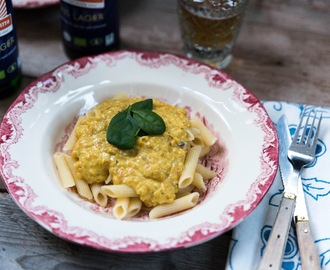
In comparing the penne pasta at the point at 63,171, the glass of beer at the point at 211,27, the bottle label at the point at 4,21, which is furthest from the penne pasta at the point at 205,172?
the bottle label at the point at 4,21

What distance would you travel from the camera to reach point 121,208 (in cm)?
139

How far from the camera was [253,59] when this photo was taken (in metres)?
2.05

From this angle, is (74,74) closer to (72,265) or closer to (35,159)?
(35,159)

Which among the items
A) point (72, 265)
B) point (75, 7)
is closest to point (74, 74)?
point (75, 7)

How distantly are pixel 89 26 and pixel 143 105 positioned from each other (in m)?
0.46

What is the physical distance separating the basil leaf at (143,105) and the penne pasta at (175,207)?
0.28 m

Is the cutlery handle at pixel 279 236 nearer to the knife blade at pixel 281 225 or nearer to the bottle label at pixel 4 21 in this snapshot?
the knife blade at pixel 281 225

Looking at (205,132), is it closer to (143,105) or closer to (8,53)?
(143,105)

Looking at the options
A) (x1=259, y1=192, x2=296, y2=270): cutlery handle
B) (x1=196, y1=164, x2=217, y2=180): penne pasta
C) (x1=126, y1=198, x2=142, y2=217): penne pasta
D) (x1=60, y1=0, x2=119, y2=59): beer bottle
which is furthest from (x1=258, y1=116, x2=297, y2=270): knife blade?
(x1=60, y1=0, x2=119, y2=59): beer bottle

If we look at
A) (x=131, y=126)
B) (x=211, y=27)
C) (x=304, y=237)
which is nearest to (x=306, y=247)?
(x=304, y=237)

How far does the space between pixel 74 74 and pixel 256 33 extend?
2.71 feet

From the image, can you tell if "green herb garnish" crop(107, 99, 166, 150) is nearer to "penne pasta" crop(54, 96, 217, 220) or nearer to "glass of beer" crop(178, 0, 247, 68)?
"penne pasta" crop(54, 96, 217, 220)

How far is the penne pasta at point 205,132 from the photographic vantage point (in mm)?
1582

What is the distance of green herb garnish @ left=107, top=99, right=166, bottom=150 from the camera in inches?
56.7
